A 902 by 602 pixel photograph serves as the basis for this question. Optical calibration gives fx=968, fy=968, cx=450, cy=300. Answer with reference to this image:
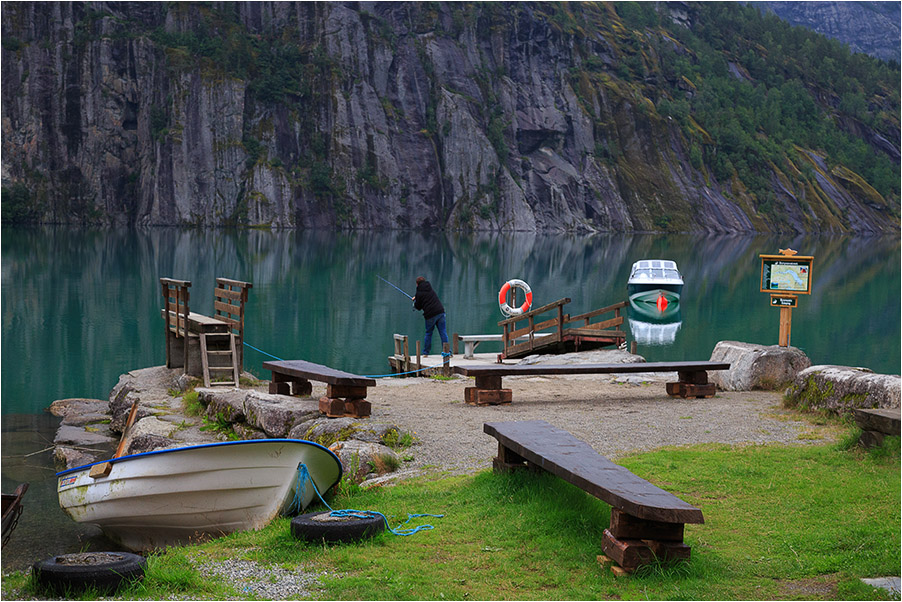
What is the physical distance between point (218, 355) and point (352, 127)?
347ft

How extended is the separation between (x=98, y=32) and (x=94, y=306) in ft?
291

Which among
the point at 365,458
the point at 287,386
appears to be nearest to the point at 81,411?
the point at 287,386

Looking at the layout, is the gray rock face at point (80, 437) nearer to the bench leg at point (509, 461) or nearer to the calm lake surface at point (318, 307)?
the calm lake surface at point (318, 307)

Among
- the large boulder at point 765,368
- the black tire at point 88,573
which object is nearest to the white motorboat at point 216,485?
the black tire at point 88,573

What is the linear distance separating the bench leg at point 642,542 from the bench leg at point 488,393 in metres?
7.52

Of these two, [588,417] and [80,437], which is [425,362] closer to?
[80,437]

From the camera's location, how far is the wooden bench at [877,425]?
889 centimetres

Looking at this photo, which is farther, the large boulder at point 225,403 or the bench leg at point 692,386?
the bench leg at point 692,386

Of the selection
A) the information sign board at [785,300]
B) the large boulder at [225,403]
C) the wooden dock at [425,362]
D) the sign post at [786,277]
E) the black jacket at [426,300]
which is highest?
the sign post at [786,277]

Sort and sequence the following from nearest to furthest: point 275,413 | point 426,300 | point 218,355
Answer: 1. point 275,413
2. point 218,355
3. point 426,300

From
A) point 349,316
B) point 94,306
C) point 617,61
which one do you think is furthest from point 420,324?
point 617,61

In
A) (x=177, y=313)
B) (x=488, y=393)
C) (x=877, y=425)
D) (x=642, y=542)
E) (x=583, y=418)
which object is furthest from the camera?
(x=177, y=313)

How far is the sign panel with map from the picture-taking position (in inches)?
645

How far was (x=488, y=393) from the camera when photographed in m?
13.8
